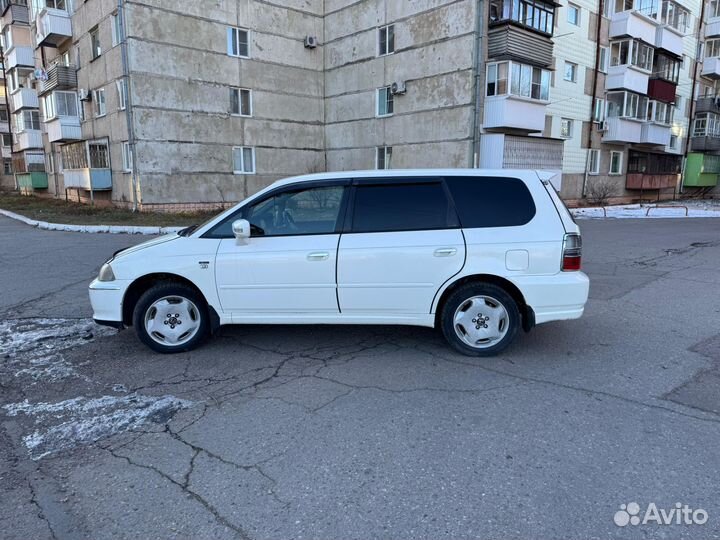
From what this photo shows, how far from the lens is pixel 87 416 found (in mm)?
3576

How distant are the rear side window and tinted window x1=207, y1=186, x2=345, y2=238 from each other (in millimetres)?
1131

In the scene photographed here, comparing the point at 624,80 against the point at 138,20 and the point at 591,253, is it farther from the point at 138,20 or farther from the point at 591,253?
the point at 138,20

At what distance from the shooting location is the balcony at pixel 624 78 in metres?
27.0

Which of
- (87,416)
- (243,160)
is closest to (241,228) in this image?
(87,416)

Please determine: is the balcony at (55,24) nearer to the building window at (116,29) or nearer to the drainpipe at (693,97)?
the building window at (116,29)

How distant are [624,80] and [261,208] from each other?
28705mm

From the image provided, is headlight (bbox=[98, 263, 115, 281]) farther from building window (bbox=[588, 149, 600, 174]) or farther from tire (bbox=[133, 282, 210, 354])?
building window (bbox=[588, 149, 600, 174])

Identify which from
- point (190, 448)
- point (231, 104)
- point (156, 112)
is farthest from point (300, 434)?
point (231, 104)

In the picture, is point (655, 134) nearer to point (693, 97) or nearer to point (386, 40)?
point (693, 97)

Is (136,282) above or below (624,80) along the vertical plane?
below

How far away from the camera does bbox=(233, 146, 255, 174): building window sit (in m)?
22.8

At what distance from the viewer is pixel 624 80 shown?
27000 millimetres

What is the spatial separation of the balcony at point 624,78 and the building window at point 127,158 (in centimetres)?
2487

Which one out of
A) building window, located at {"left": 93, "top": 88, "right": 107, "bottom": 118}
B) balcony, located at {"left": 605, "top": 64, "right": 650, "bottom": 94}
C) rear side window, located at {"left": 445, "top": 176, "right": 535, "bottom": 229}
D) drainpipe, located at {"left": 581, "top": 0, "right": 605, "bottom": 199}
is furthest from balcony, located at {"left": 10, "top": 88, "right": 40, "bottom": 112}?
rear side window, located at {"left": 445, "top": 176, "right": 535, "bottom": 229}
